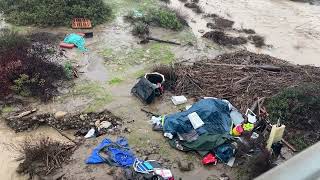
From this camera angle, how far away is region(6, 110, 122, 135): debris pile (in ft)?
23.5

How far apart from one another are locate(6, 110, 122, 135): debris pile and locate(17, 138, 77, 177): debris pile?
772mm

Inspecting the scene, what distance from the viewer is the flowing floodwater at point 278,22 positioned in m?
11.5

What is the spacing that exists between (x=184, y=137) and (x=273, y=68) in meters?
3.91

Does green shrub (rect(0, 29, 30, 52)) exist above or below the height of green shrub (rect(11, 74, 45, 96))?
above

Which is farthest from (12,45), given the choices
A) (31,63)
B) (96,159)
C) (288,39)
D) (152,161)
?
(288,39)

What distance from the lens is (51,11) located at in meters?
11.6

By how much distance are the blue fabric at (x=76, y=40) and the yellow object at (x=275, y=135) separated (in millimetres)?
5891

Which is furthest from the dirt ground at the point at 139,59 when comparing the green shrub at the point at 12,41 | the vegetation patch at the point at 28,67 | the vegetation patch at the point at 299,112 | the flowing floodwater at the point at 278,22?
the vegetation patch at the point at 299,112

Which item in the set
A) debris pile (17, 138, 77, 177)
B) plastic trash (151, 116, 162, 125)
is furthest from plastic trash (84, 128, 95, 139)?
plastic trash (151, 116, 162, 125)

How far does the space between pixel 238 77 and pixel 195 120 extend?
2.58m

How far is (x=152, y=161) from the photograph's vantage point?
641 cm

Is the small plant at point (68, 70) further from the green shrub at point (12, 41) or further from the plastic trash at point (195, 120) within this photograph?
the plastic trash at point (195, 120)

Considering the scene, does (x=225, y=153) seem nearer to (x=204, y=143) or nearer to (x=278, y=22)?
(x=204, y=143)

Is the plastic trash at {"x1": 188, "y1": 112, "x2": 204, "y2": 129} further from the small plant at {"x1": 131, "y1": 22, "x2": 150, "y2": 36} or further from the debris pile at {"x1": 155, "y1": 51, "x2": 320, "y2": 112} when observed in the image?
the small plant at {"x1": 131, "y1": 22, "x2": 150, "y2": 36}
